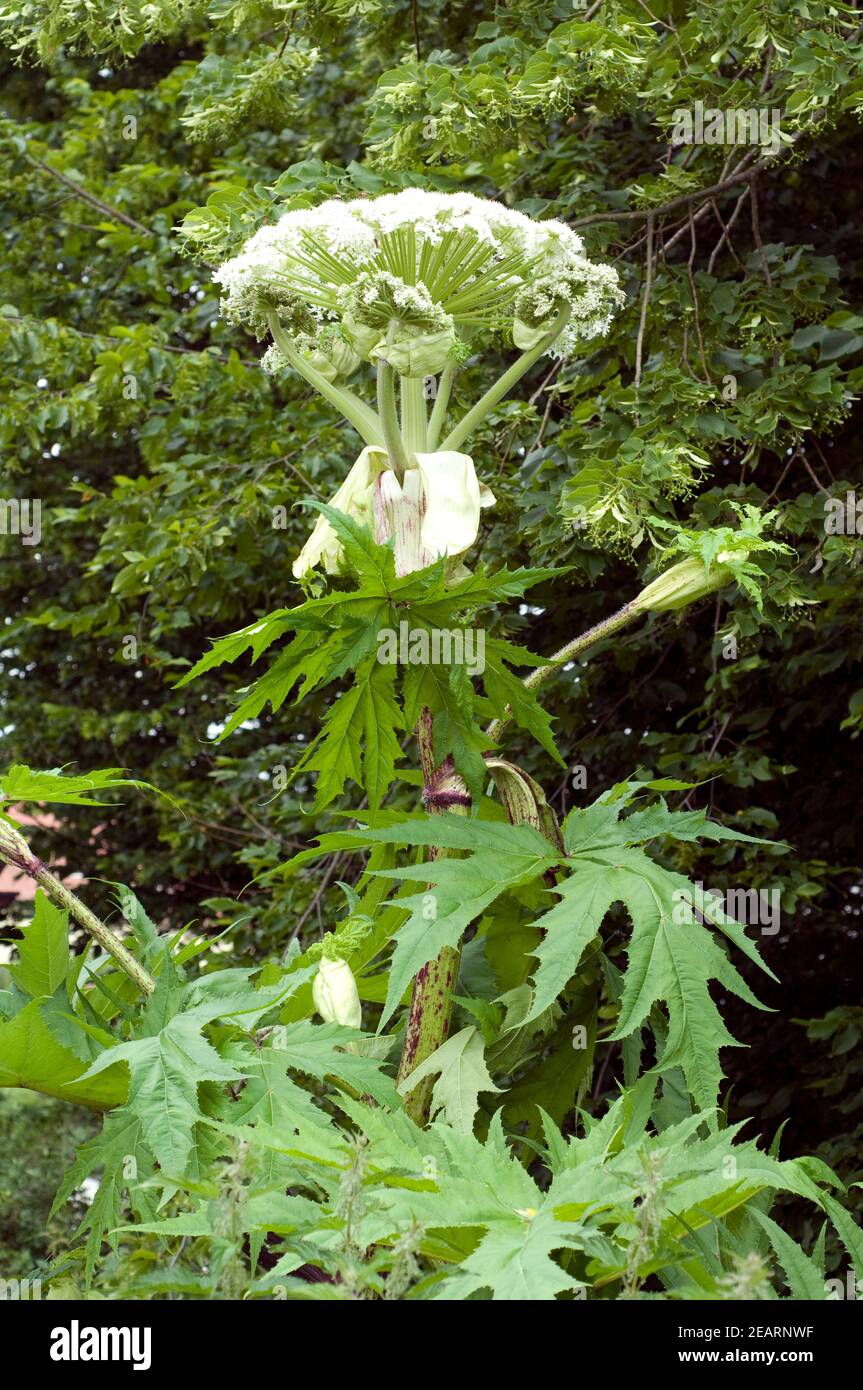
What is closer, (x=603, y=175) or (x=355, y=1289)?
(x=355, y=1289)

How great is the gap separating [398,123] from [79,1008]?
2.18 m

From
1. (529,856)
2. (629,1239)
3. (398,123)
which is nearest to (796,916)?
(398,123)

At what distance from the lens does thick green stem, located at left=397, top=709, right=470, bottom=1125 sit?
1.51m

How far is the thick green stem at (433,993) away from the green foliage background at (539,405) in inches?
33.7

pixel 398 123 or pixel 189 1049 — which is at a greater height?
pixel 398 123

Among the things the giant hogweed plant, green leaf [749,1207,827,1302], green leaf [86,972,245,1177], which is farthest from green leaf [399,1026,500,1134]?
green leaf [749,1207,827,1302]

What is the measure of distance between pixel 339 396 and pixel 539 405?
2.49 m

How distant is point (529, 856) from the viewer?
146 cm

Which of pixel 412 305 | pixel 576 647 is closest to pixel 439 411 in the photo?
pixel 412 305

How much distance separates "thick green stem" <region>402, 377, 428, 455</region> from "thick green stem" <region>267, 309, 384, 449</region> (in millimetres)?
31

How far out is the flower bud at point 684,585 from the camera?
1.51 metres

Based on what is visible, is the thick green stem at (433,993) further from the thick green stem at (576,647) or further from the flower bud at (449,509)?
the flower bud at (449,509)
